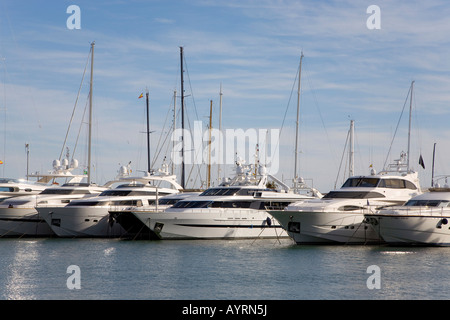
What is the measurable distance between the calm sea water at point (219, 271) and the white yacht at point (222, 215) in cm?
194

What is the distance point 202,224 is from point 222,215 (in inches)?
56.7

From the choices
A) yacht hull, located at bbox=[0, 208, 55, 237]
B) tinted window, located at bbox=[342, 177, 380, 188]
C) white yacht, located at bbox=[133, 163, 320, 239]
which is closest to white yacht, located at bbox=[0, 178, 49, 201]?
yacht hull, located at bbox=[0, 208, 55, 237]

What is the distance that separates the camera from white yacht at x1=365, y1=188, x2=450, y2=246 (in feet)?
128

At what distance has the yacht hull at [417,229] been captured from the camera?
39072 millimetres

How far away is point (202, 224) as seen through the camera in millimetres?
45219

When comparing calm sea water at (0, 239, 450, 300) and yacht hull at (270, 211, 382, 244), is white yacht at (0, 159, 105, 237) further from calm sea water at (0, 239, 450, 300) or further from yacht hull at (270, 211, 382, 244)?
yacht hull at (270, 211, 382, 244)

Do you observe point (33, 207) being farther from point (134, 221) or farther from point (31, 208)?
point (134, 221)

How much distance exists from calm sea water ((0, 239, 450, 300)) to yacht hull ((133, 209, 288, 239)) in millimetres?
1823

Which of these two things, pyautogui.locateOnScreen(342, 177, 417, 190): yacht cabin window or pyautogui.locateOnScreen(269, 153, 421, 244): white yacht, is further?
pyautogui.locateOnScreen(342, 177, 417, 190): yacht cabin window

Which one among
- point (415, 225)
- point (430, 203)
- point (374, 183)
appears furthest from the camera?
point (374, 183)

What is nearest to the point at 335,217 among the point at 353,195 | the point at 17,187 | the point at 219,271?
the point at 353,195
